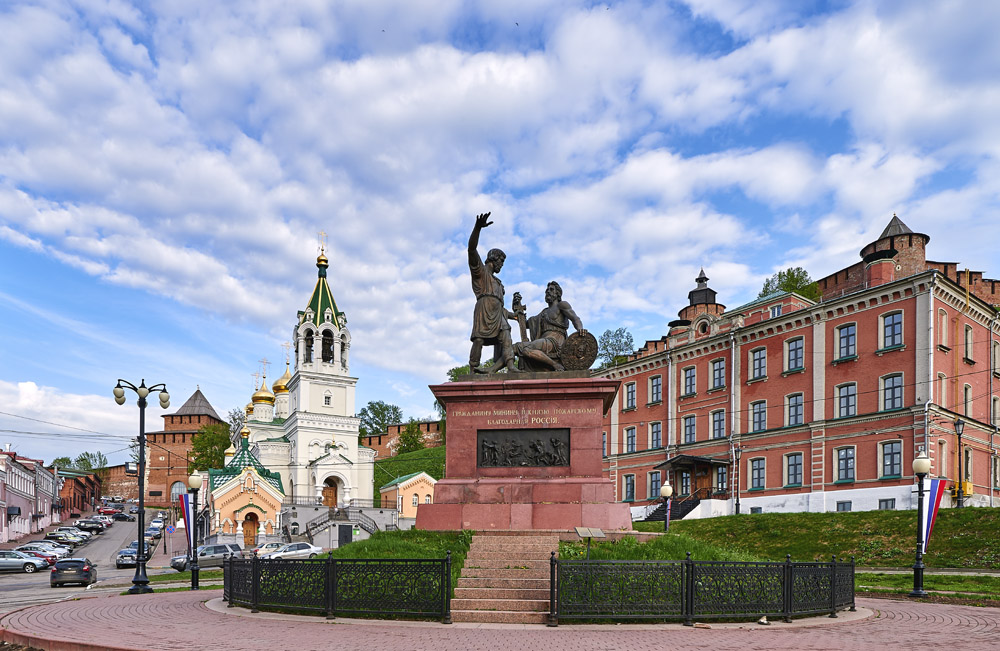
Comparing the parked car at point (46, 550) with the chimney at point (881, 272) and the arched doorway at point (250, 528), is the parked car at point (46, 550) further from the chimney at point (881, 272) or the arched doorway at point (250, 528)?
the chimney at point (881, 272)

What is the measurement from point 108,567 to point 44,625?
38.1 metres

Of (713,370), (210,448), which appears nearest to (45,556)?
(713,370)

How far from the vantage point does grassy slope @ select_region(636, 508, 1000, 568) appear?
27438 mm

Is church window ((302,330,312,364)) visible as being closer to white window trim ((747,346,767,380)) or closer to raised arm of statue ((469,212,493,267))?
white window trim ((747,346,767,380))

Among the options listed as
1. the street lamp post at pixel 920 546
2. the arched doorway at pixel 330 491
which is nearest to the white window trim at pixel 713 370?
the street lamp post at pixel 920 546

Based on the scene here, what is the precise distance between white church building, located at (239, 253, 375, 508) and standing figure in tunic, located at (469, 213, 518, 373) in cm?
5701

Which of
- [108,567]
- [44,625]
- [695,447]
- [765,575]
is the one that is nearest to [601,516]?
[765,575]

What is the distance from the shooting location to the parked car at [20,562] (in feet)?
141

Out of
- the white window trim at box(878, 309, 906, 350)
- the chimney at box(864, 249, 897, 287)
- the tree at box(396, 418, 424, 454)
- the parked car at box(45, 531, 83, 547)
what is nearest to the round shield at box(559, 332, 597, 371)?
the white window trim at box(878, 309, 906, 350)

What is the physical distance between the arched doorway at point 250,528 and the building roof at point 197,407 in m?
82.6

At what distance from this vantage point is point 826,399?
43469mm

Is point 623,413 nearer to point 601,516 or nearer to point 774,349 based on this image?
point 774,349

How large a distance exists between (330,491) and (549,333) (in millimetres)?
60595

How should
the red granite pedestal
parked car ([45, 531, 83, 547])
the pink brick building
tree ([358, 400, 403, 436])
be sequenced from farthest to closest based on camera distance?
tree ([358, 400, 403, 436]), parked car ([45, 531, 83, 547]), the pink brick building, the red granite pedestal
